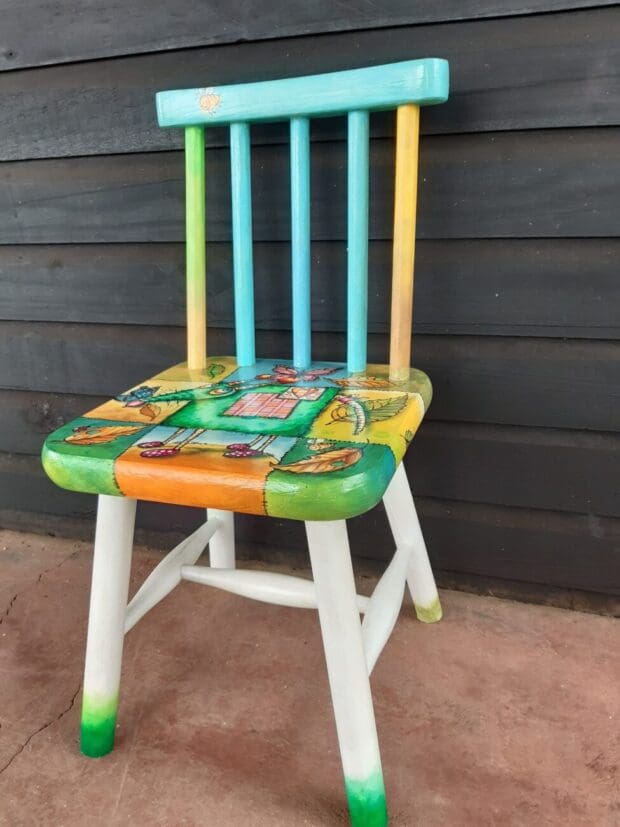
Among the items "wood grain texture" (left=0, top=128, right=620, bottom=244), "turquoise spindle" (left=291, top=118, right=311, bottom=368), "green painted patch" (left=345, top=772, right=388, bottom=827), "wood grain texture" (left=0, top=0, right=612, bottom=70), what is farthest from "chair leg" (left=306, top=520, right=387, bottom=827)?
"wood grain texture" (left=0, top=0, right=612, bottom=70)

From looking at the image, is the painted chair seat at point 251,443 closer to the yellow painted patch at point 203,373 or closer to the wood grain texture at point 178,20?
the yellow painted patch at point 203,373

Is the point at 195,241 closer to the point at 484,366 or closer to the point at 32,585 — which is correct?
the point at 484,366

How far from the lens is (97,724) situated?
697 millimetres

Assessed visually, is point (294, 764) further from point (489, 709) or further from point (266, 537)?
point (266, 537)

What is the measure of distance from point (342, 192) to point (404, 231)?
0.13 metres

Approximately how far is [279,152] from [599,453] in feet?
1.73

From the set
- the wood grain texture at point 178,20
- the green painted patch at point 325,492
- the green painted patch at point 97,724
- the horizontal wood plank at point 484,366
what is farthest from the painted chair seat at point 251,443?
the wood grain texture at point 178,20

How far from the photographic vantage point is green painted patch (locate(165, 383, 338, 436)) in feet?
2.00

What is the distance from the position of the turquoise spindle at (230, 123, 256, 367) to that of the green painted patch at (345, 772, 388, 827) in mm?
446

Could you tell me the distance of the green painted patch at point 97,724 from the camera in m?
0.70

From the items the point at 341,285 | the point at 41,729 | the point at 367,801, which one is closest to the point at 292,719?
the point at 367,801


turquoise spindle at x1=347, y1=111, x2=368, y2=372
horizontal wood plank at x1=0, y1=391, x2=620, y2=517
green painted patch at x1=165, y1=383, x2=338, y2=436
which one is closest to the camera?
green painted patch at x1=165, y1=383, x2=338, y2=436

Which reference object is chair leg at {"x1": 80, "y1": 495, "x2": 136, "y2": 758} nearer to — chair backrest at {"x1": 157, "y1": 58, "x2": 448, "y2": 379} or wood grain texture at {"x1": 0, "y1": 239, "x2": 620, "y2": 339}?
chair backrest at {"x1": 157, "y1": 58, "x2": 448, "y2": 379}

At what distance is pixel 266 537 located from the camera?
1010 mm
